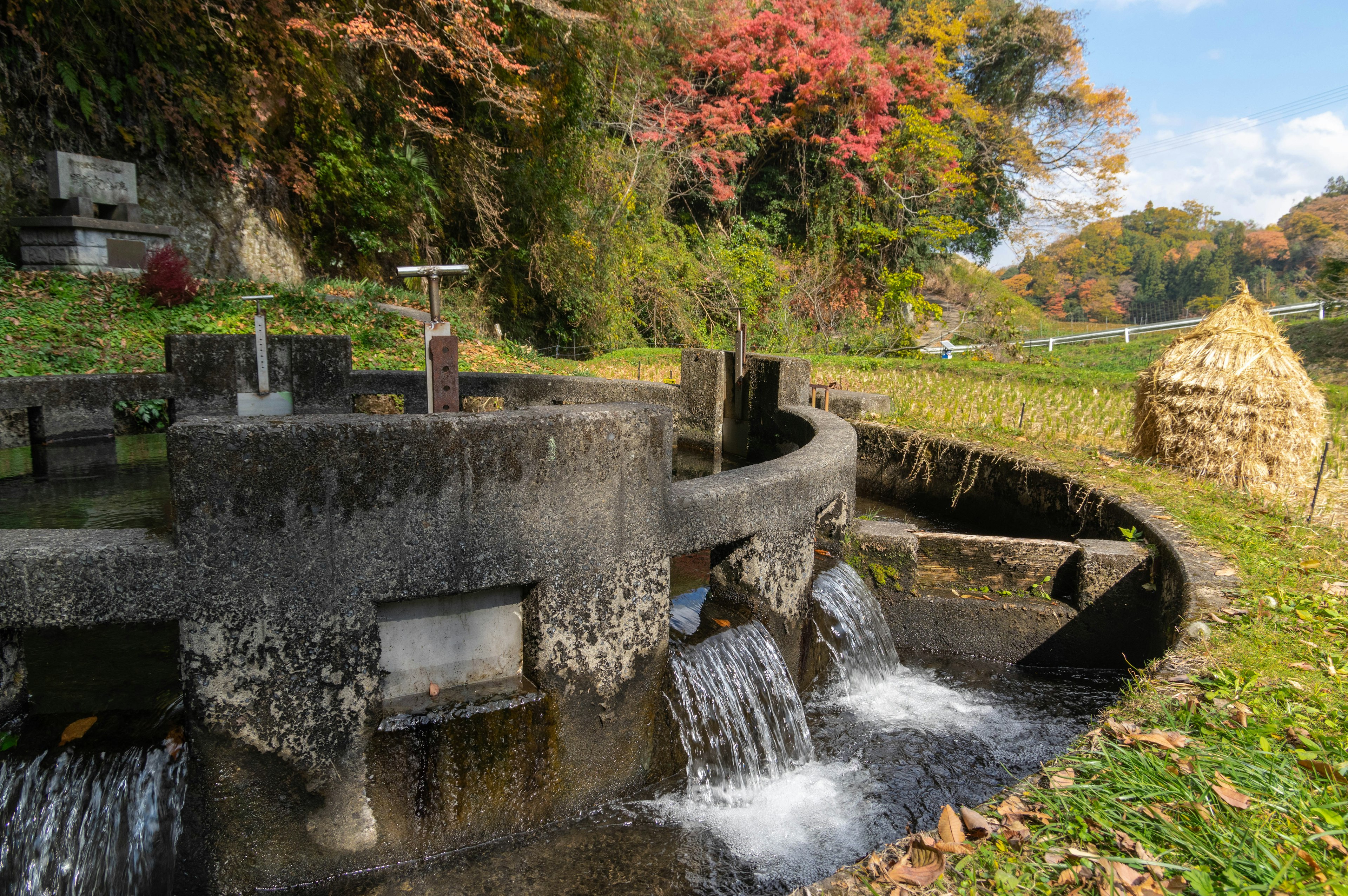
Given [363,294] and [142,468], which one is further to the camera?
[363,294]

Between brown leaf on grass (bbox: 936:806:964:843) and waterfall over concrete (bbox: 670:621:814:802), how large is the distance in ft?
5.25

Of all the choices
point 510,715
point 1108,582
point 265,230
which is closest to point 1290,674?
point 1108,582

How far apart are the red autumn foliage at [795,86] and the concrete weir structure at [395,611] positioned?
59.0ft

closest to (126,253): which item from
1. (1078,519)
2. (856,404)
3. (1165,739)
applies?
(856,404)

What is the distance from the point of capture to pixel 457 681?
10.5 ft

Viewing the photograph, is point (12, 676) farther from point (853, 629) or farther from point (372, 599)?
point (853, 629)

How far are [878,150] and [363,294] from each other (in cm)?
1519

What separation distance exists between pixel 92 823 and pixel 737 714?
8.75 feet

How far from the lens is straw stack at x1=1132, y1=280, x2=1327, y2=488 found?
6.40 m

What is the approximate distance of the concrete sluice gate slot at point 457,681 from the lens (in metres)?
2.67

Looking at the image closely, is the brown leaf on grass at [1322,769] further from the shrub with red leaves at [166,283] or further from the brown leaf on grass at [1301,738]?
the shrub with red leaves at [166,283]

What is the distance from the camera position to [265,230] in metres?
13.5

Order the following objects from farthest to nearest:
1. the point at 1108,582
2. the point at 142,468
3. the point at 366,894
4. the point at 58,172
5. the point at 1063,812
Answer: the point at 58,172, the point at 142,468, the point at 1108,582, the point at 366,894, the point at 1063,812

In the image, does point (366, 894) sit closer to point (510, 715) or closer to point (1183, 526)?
point (510, 715)
